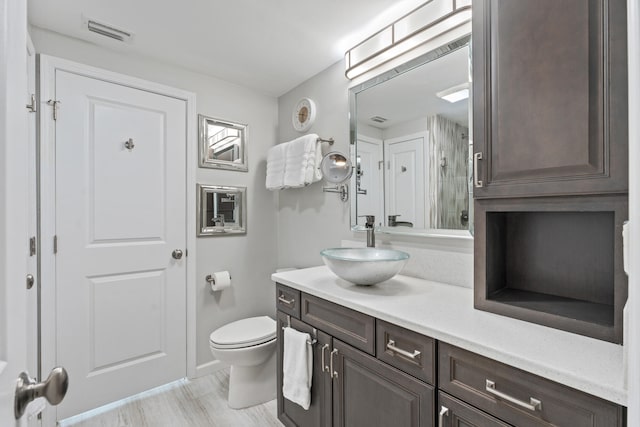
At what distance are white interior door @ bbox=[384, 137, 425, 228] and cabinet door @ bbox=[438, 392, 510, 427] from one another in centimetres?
90

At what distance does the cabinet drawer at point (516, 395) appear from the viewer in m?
0.70

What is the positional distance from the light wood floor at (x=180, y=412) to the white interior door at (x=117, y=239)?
78 mm

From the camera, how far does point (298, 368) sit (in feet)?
4.96

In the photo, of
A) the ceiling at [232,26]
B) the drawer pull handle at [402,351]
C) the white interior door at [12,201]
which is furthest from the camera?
the ceiling at [232,26]

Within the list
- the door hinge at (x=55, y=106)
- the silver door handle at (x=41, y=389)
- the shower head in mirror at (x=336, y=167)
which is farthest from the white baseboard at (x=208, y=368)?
the silver door handle at (x=41, y=389)

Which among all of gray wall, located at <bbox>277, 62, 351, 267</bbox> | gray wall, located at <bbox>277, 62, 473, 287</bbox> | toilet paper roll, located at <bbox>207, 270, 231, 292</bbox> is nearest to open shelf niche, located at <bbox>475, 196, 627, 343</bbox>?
gray wall, located at <bbox>277, 62, 473, 287</bbox>

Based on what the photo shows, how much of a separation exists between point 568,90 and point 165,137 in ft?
7.43

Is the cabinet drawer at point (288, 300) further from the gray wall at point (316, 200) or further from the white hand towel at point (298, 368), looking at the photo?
the gray wall at point (316, 200)

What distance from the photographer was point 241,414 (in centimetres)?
190

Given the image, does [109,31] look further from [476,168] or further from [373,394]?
[373,394]

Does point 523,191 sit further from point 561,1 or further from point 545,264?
point 561,1

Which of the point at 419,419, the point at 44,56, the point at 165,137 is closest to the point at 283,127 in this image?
the point at 165,137

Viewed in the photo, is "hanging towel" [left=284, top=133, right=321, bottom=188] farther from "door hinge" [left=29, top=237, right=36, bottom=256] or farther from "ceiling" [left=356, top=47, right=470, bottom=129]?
"door hinge" [left=29, top=237, right=36, bottom=256]

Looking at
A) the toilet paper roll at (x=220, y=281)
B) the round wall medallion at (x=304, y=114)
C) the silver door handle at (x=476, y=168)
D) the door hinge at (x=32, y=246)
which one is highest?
the round wall medallion at (x=304, y=114)
